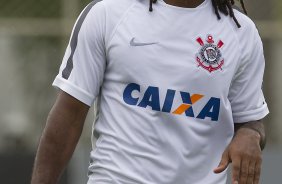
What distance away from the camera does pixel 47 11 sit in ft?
33.6

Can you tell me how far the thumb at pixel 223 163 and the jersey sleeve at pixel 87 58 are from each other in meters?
0.54

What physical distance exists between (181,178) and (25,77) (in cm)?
573

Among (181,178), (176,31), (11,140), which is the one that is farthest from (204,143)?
(11,140)

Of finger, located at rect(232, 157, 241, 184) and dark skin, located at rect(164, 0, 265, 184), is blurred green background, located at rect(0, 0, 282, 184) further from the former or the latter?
finger, located at rect(232, 157, 241, 184)

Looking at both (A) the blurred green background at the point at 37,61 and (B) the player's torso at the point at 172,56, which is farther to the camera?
(A) the blurred green background at the point at 37,61

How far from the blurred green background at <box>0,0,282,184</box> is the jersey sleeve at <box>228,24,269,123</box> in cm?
490

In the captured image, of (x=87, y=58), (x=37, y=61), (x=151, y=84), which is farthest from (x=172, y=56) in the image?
(x=37, y=61)

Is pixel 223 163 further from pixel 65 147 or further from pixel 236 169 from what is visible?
pixel 65 147

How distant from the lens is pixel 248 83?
4.56m

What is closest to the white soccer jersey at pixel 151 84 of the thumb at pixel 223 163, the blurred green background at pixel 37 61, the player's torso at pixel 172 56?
the player's torso at pixel 172 56

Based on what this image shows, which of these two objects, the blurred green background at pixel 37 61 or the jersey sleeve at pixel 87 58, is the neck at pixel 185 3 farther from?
the blurred green background at pixel 37 61

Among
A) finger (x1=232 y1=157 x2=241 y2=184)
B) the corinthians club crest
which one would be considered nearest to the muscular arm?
the corinthians club crest

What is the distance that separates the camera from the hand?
429cm

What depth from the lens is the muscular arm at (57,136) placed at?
171 inches
